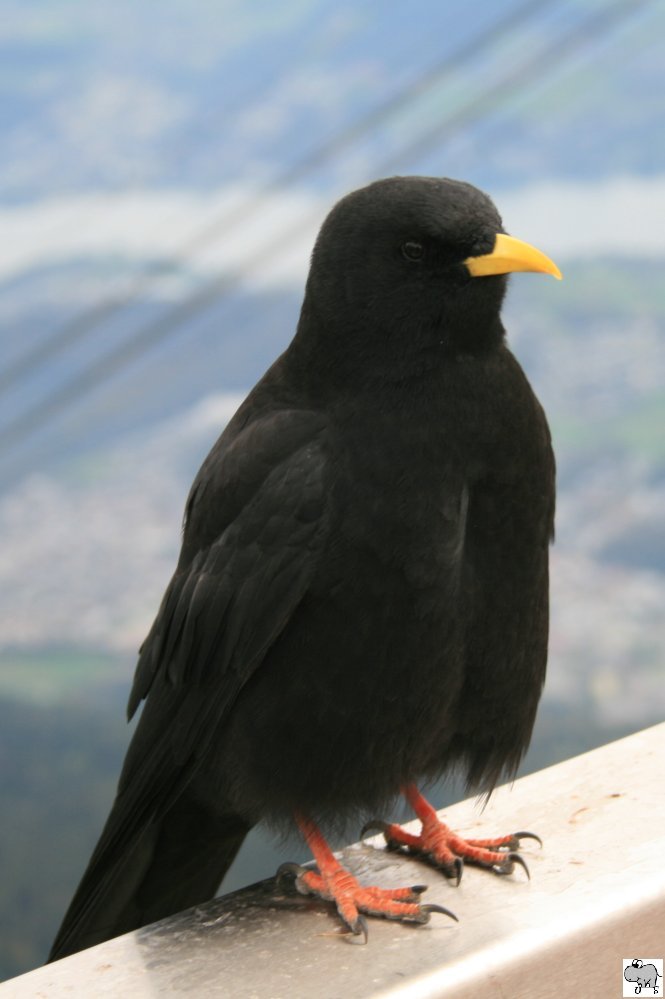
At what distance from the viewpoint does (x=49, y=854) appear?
346 cm

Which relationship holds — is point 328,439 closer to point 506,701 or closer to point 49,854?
point 506,701

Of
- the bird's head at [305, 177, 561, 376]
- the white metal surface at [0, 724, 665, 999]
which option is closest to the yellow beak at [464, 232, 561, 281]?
A: the bird's head at [305, 177, 561, 376]

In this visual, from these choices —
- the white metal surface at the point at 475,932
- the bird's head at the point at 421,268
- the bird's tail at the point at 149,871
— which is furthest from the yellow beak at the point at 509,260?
the bird's tail at the point at 149,871

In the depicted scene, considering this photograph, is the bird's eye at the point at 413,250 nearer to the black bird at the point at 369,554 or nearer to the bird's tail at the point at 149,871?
the black bird at the point at 369,554

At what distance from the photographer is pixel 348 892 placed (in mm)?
1613

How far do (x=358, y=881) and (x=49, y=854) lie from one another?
1923 millimetres

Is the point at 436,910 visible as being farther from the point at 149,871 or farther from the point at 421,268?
the point at 421,268

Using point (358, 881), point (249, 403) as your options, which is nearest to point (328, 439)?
point (249, 403)

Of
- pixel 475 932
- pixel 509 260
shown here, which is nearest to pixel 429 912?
pixel 475 932

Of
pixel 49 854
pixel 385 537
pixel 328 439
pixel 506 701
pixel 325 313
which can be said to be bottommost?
pixel 49 854

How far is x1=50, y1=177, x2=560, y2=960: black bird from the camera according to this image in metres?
1.58

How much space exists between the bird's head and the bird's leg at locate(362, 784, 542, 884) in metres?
0.58

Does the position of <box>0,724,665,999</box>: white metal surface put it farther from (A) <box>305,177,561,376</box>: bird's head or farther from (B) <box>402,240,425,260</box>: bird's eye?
(B) <box>402,240,425,260</box>: bird's eye

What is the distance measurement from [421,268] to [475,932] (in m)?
0.74
